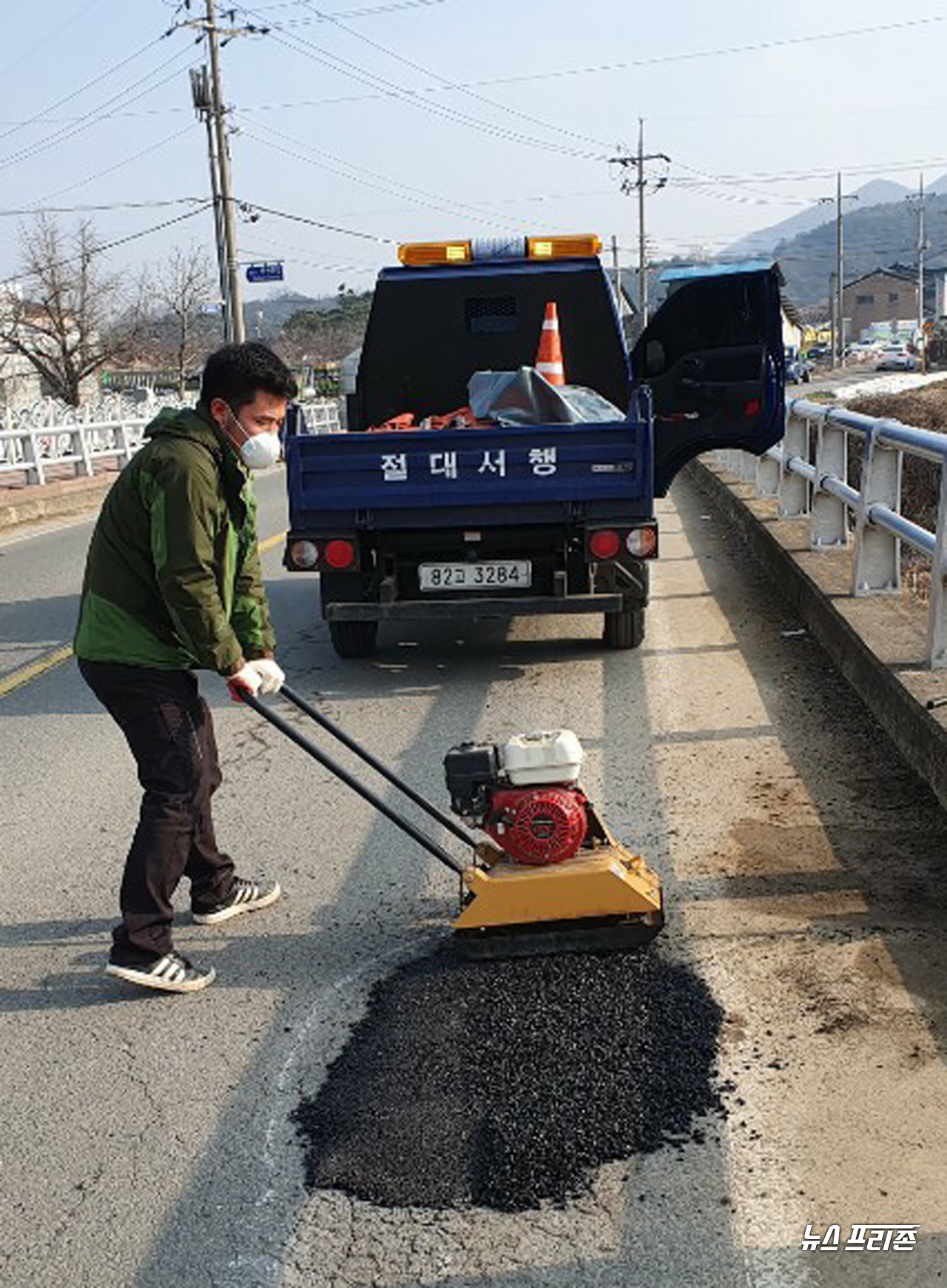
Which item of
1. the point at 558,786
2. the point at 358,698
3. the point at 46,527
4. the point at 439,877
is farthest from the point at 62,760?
the point at 46,527

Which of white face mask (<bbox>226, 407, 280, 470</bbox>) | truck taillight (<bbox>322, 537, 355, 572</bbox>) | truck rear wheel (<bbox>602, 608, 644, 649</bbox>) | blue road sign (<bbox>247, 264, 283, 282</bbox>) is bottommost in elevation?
truck rear wheel (<bbox>602, 608, 644, 649</bbox>)

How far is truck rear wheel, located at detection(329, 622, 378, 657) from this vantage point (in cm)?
848

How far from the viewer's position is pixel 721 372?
30.2ft

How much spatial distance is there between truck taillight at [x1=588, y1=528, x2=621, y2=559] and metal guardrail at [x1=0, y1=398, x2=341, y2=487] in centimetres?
1033

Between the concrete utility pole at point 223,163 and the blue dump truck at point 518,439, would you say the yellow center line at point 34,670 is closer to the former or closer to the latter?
the blue dump truck at point 518,439

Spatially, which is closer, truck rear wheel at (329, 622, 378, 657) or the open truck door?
truck rear wheel at (329, 622, 378, 657)

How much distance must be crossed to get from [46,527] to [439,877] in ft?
52.4

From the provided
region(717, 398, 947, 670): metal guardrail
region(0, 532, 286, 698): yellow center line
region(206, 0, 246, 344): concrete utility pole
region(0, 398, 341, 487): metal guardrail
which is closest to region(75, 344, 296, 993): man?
region(717, 398, 947, 670): metal guardrail

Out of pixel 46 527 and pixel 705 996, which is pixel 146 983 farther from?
pixel 46 527

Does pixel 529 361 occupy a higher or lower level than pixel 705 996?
higher

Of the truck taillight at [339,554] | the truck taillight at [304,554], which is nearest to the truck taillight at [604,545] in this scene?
the truck taillight at [339,554]

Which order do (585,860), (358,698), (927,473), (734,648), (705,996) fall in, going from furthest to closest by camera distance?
(927,473)
(734,648)
(358,698)
(585,860)
(705,996)

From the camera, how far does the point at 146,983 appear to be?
4.06 meters

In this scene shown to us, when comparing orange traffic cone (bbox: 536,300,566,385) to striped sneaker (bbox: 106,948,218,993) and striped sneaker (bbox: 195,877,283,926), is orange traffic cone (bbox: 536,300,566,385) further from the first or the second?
striped sneaker (bbox: 106,948,218,993)
